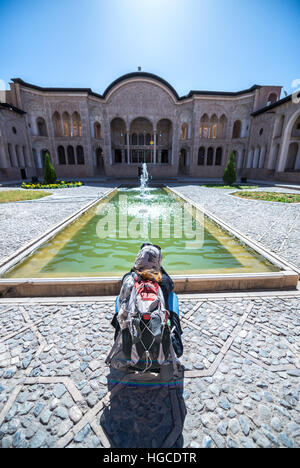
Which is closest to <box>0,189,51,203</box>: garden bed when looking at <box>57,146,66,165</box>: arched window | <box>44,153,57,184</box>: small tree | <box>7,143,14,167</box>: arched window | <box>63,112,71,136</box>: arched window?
<box>44,153,57,184</box>: small tree

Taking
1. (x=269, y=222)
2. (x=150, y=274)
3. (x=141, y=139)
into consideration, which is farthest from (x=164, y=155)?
(x=150, y=274)

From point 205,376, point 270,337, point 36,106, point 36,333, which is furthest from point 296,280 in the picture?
point 36,106

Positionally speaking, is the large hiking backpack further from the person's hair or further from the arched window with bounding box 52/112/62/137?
the arched window with bounding box 52/112/62/137

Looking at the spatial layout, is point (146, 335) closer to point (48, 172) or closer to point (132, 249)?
point (132, 249)

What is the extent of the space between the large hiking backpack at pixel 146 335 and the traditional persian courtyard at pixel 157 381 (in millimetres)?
370

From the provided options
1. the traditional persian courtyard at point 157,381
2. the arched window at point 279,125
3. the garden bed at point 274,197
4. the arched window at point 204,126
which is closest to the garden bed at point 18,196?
the traditional persian courtyard at point 157,381

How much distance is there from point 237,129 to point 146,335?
33.1 metres

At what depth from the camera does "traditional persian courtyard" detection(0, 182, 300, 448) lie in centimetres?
164

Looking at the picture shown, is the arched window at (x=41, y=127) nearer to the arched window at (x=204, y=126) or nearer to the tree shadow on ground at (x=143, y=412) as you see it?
the arched window at (x=204, y=126)

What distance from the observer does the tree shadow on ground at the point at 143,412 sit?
5.27 feet

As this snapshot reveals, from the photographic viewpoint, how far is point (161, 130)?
1265 inches

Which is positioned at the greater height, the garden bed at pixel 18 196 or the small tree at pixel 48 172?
the small tree at pixel 48 172
